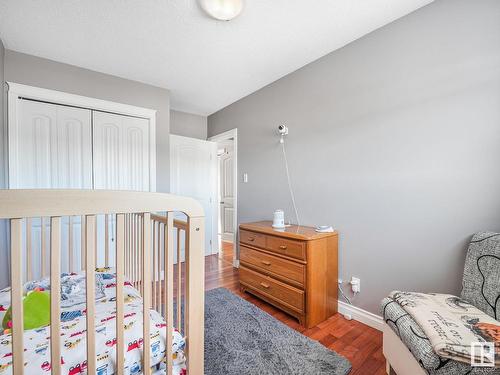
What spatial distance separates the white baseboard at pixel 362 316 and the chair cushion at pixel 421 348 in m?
0.63

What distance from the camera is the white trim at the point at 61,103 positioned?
2092 millimetres

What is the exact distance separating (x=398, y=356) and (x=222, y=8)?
2.40 metres

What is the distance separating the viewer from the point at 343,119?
2.05m

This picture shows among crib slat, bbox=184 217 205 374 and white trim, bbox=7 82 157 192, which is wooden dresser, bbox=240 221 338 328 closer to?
crib slat, bbox=184 217 205 374

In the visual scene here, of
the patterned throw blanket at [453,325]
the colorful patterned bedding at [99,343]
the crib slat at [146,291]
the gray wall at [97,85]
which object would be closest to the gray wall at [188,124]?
the gray wall at [97,85]

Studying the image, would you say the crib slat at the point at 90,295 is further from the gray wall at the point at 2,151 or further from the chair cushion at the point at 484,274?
the gray wall at the point at 2,151

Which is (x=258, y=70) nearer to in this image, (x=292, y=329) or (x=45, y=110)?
(x=45, y=110)

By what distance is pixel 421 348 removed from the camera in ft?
3.30

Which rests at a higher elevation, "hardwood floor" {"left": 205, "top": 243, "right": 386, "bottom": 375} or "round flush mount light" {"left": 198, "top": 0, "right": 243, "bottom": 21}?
"round flush mount light" {"left": 198, "top": 0, "right": 243, "bottom": 21}

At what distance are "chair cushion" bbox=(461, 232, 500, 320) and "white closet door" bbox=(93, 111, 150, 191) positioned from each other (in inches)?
118

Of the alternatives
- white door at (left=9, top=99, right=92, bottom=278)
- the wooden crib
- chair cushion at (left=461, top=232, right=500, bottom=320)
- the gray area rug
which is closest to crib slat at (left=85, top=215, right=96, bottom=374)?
the wooden crib

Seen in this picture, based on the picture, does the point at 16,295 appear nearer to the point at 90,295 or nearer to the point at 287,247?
the point at 90,295

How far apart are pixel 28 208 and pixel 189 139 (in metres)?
3.24

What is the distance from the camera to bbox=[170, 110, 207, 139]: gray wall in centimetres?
374
